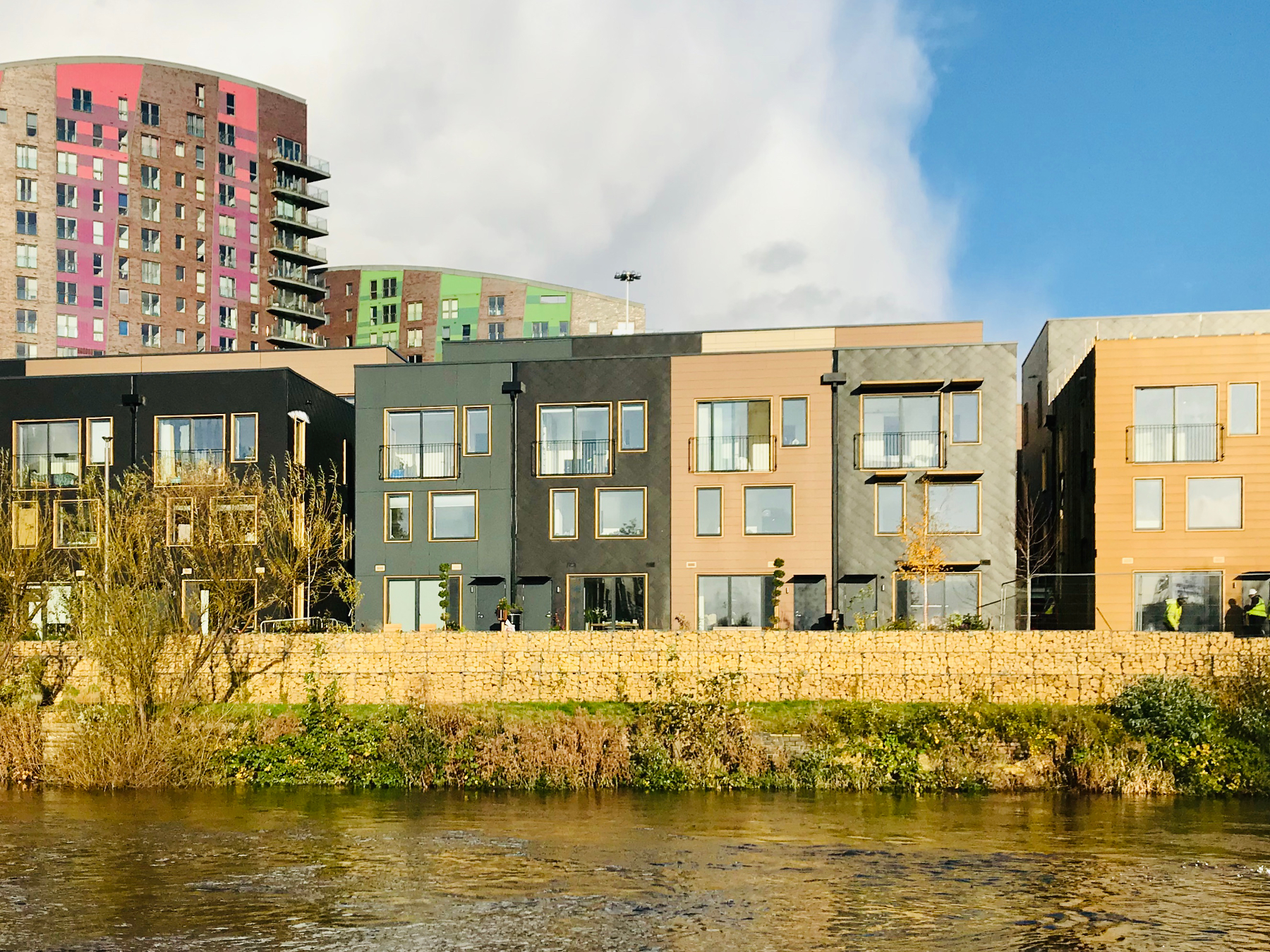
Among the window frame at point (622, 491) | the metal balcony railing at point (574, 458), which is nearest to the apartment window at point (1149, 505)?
the window frame at point (622, 491)

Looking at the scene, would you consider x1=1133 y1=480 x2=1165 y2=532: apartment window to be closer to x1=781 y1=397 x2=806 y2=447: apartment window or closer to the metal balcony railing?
x1=781 y1=397 x2=806 y2=447: apartment window

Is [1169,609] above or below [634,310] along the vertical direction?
below

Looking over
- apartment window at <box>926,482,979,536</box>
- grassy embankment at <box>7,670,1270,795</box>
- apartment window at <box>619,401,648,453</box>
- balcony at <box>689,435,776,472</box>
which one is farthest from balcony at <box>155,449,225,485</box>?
apartment window at <box>926,482,979,536</box>

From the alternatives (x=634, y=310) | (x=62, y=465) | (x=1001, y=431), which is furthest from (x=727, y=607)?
(x=634, y=310)

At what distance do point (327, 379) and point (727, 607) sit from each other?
27705 mm

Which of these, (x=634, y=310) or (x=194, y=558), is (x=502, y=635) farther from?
(x=634, y=310)

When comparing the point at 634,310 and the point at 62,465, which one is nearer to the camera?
the point at 62,465

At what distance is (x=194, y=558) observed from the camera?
36594mm

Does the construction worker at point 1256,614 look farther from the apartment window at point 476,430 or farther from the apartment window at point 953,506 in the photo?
the apartment window at point 476,430

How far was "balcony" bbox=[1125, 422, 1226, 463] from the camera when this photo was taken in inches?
1636

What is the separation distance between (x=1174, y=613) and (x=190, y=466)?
31.3 metres

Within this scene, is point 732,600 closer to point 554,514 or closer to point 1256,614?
point 554,514

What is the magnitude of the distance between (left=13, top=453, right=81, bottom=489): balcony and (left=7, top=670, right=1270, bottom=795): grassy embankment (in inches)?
640

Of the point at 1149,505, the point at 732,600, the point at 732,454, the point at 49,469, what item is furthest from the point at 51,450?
the point at 1149,505
